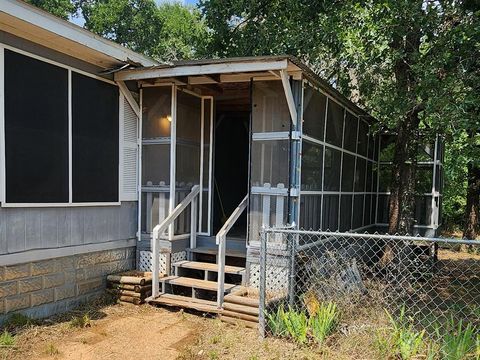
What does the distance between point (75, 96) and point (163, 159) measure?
4.91 ft

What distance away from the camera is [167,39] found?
66.0ft

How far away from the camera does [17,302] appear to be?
441cm

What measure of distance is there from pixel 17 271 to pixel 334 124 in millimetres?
5004

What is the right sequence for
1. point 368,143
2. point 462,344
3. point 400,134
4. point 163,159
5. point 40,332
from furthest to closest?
point 368,143, point 400,134, point 163,159, point 40,332, point 462,344

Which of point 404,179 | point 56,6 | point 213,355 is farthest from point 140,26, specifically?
point 213,355

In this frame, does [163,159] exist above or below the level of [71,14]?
below

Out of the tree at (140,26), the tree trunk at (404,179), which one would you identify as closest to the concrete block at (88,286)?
the tree trunk at (404,179)

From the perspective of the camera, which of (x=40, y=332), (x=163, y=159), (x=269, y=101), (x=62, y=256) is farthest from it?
(x=163, y=159)

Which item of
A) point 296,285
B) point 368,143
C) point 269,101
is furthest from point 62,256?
point 368,143

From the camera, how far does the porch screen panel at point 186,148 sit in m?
6.06

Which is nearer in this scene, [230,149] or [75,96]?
[75,96]

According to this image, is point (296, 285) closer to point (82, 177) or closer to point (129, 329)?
point (129, 329)

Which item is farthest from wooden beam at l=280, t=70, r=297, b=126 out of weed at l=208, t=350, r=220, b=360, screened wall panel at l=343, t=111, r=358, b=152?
weed at l=208, t=350, r=220, b=360

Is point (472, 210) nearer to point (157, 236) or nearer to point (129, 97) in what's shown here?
point (157, 236)
